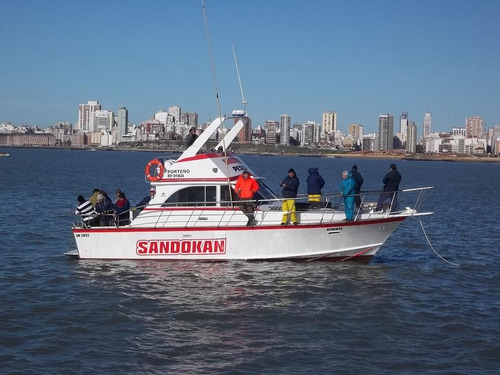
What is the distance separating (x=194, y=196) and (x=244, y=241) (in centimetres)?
206

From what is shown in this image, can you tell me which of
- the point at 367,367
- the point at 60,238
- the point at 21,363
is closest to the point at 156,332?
the point at 21,363

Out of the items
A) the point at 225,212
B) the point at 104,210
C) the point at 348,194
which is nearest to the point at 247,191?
the point at 225,212

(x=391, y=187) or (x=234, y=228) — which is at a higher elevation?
(x=391, y=187)

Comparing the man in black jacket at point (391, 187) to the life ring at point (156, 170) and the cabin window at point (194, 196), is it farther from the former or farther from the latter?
the life ring at point (156, 170)

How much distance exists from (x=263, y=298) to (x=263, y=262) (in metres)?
2.89

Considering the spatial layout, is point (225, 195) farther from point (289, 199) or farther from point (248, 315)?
point (248, 315)

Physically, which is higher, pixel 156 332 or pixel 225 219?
pixel 225 219

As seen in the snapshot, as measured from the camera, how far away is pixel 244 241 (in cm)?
1883

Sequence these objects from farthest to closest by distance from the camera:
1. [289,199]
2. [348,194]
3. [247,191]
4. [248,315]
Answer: [348,194]
[247,191]
[289,199]
[248,315]

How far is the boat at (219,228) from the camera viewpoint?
61.6ft

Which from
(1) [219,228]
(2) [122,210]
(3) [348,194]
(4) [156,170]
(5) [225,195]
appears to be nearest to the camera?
(1) [219,228]

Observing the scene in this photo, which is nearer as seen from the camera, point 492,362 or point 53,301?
point 492,362

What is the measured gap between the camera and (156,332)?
1369cm

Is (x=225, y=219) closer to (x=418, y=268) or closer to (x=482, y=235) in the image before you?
(x=418, y=268)
